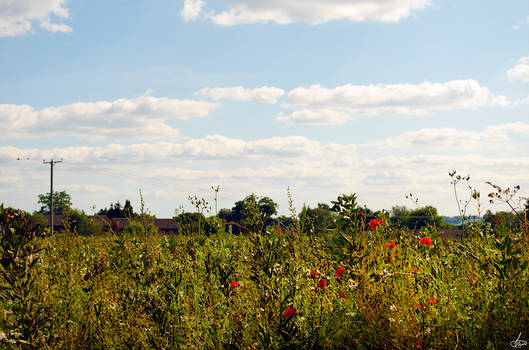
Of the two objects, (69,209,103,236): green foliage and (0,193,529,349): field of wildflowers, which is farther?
(69,209,103,236): green foliage

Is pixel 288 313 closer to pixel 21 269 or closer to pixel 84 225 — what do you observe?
pixel 21 269

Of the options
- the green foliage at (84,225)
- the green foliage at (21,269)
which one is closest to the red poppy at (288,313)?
the green foliage at (21,269)

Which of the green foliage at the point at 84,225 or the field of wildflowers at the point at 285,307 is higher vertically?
the field of wildflowers at the point at 285,307

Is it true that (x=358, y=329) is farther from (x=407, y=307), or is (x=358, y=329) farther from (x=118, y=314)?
(x=118, y=314)

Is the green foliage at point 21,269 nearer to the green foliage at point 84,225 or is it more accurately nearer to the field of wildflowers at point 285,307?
the field of wildflowers at point 285,307

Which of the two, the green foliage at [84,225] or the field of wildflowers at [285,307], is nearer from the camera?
the field of wildflowers at [285,307]

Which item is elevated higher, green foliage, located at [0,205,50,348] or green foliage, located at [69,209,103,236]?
green foliage, located at [0,205,50,348]

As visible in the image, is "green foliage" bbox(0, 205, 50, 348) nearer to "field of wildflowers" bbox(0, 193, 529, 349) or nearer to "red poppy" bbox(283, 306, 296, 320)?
"field of wildflowers" bbox(0, 193, 529, 349)

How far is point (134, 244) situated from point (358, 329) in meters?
4.12

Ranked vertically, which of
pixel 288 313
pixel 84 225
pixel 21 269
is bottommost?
pixel 84 225

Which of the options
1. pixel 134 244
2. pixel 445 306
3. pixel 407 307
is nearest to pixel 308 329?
pixel 407 307

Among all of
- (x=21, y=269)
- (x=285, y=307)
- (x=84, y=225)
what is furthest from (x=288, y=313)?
(x=84, y=225)

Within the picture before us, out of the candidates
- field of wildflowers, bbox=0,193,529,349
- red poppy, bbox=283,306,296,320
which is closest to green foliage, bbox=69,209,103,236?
field of wildflowers, bbox=0,193,529,349

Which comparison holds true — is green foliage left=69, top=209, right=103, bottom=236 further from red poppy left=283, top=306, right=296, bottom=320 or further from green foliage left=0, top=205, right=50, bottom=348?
red poppy left=283, top=306, right=296, bottom=320
